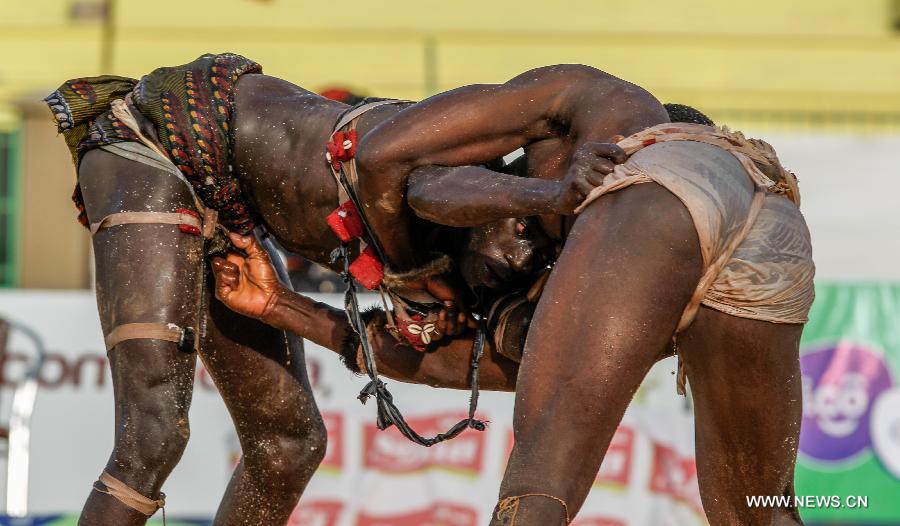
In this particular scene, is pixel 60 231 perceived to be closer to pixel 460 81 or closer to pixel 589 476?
pixel 460 81

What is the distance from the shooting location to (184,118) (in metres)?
4.18

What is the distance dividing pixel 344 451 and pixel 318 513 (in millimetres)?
329

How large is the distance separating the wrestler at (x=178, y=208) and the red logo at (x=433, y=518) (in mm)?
2442

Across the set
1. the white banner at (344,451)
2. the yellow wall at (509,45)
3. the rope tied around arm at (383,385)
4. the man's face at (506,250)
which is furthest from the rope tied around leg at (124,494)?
the yellow wall at (509,45)

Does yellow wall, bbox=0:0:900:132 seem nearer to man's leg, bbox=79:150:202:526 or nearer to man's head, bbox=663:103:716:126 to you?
man's leg, bbox=79:150:202:526

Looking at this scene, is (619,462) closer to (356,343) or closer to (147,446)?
(356,343)

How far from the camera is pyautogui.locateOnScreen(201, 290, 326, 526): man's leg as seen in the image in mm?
4574

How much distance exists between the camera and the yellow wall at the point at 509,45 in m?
11.4

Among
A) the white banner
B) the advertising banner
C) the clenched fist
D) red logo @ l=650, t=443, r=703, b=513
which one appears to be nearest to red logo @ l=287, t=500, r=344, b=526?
the white banner

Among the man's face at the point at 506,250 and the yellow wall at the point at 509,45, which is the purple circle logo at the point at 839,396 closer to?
the man's face at the point at 506,250

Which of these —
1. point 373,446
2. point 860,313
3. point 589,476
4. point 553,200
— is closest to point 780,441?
point 589,476

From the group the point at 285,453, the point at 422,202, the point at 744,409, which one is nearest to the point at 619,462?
the point at 285,453

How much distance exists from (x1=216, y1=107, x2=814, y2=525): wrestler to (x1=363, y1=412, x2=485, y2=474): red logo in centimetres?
333

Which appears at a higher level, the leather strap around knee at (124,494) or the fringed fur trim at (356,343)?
the fringed fur trim at (356,343)
